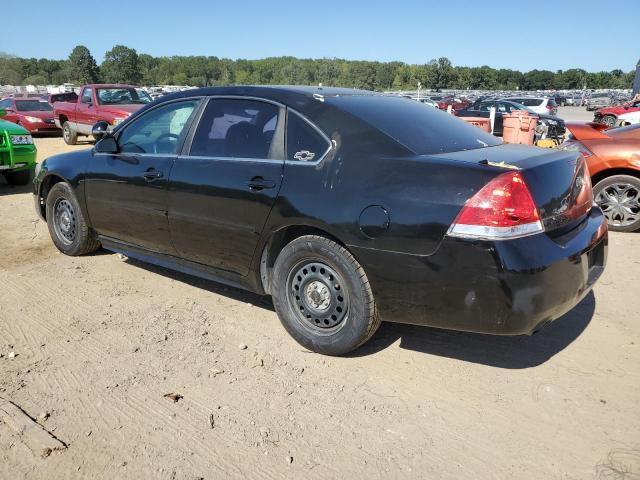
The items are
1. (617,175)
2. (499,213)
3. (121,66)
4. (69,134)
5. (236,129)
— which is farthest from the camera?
(121,66)

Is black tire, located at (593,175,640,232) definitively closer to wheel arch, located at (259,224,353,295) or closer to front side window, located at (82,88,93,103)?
wheel arch, located at (259,224,353,295)

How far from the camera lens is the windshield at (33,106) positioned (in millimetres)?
19425

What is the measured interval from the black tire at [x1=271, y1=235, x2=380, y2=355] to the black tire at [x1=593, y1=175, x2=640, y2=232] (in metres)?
4.59

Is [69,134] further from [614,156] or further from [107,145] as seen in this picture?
[614,156]

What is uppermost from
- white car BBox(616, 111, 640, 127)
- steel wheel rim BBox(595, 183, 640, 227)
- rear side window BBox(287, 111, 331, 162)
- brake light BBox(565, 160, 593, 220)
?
rear side window BBox(287, 111, 331, 162)

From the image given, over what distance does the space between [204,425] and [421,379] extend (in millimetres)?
1266

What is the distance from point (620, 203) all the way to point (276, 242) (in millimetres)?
4930

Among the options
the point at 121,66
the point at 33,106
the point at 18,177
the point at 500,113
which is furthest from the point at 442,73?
the point at 18,177

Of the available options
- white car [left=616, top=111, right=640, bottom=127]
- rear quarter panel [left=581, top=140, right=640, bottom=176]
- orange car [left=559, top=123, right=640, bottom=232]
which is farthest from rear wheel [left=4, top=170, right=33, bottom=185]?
white car [left=616, top=111, right=640, bottom=127]

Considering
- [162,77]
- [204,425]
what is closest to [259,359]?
[204,425]

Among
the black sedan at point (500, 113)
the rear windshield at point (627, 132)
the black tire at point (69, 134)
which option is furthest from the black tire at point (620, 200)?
the black tire at point (69, 134)

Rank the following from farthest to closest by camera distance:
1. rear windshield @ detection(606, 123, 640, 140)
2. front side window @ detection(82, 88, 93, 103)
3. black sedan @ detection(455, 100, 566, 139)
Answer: black sedan @ detection(455, 100, 566, 139)
front side window @ detection(82, 88, 93, 103)
rear windshield @ detection(606, 123, 640, 140)

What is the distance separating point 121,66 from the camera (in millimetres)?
108750

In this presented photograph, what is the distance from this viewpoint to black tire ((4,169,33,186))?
9.19 metres
